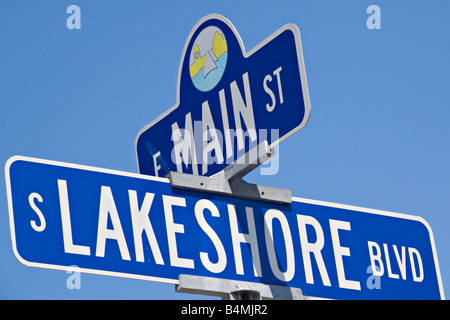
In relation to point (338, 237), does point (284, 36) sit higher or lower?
higher

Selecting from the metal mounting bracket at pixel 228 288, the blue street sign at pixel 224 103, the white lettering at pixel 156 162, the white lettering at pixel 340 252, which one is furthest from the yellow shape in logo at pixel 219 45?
the metal mounting bracket at pixel 228 288

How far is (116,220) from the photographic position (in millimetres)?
3814

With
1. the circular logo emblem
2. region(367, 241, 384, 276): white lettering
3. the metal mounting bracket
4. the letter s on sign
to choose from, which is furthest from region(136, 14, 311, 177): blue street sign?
the letter s on sign

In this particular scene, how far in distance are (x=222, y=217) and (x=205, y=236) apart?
4.2 inches

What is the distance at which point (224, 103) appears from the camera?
4.40m

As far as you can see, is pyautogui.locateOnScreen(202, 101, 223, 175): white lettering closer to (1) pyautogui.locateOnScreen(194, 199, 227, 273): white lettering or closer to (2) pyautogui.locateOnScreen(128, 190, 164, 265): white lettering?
(1) pyautogui.locateOnScreen(194, 199, 227, 273): white lettering

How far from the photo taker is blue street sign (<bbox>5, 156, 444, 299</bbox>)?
12.1 feet

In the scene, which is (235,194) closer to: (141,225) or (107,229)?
(141,225)

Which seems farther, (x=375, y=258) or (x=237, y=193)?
(x=375, y=258)

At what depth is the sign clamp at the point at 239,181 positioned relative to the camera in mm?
3949

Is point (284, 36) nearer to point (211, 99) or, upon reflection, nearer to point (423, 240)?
point (211, 99)

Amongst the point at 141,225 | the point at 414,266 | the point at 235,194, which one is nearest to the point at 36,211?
the point at 141,225

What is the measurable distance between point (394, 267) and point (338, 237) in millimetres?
270
